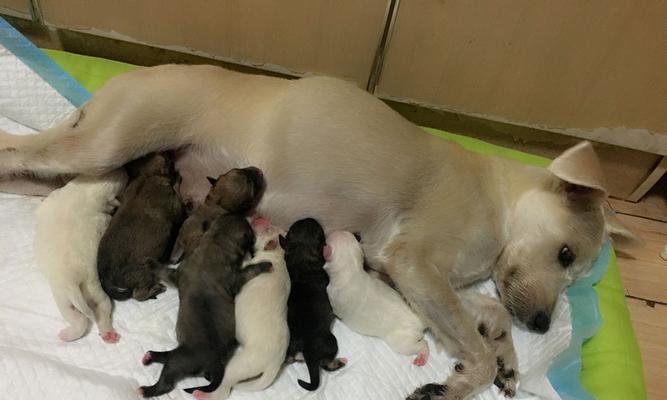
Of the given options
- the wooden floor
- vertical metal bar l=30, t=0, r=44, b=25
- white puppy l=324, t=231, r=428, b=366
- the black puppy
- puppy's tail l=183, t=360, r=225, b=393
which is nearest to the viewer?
puppy's tail l=183, t=360, r=225, b=393

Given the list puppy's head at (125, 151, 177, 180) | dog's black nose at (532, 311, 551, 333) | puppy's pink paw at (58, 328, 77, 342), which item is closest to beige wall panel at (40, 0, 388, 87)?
puppy's head at (125, 151, 177, 180)

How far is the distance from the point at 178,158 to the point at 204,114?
19cm

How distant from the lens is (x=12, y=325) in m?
1.69

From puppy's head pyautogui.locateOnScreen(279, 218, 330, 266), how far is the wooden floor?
1.35 metres

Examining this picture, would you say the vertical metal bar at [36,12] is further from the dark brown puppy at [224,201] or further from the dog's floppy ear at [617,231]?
the dog's floppy ear at [617,231]

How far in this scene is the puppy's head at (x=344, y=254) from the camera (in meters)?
1.81

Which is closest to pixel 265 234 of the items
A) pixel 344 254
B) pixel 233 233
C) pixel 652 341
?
pixel 233 233

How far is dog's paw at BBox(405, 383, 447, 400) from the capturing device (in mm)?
1746

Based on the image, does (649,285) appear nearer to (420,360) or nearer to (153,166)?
(420,360)

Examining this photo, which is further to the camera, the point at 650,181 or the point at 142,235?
the point at 650,181

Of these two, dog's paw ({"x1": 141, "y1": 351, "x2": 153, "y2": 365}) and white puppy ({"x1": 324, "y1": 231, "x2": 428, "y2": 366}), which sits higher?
white puppy ({"x1": 324, "y1": 231, "x2": 428, "y2": 366})

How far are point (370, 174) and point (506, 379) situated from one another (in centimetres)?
78

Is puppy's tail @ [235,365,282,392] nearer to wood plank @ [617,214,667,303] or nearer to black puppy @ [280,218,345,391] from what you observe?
black puppy @ [280,218,345,391]

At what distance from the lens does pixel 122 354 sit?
169 cm
